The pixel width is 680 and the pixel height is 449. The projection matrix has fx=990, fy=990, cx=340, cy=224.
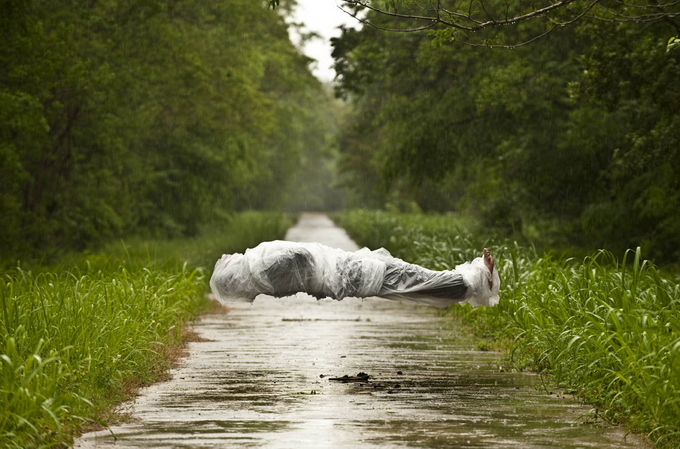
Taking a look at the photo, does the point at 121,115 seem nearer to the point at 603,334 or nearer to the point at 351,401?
the point at 351,401

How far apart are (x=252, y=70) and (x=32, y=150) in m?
20.1

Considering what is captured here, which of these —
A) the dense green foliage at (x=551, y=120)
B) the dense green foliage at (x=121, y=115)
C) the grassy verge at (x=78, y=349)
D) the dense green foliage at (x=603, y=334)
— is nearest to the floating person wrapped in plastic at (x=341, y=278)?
the dense green foliage at (x=603, y=334)

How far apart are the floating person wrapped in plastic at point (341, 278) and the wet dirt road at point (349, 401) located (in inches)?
36.6

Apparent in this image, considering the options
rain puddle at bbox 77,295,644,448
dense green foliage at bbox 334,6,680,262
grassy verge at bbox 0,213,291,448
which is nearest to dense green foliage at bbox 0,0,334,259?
dense green foliage at bbox 334,6,680,262

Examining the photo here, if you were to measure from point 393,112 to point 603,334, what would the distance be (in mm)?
21968

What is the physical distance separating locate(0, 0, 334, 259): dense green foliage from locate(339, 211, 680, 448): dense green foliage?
11058 mm

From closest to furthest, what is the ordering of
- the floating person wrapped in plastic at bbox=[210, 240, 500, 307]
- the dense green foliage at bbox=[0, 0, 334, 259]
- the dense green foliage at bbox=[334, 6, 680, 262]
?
the floating person wrapped in plastic at bbox=[210, 240, 500, 307] < the dense green foliage at bbox=[334, 6, 680, 262] < the dense green foliage at bbox=[0, 0, 334, 259]

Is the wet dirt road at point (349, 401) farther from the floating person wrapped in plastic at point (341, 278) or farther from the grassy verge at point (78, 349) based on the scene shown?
the floating person wrapped in plastic at point (341, 278)

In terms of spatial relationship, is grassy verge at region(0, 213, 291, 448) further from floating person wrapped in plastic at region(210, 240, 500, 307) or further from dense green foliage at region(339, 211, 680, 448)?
dense green foliage at region(339, 211, 680, 448)

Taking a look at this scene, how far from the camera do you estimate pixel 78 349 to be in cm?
894

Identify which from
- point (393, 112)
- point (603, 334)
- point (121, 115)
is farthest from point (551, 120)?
point (603, 334)

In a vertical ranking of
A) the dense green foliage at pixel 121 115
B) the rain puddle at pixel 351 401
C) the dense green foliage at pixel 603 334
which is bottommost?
the rain puddle at pixel 351 401

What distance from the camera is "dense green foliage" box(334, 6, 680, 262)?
65.0 feet

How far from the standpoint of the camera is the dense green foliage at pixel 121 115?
22172 millimetres
